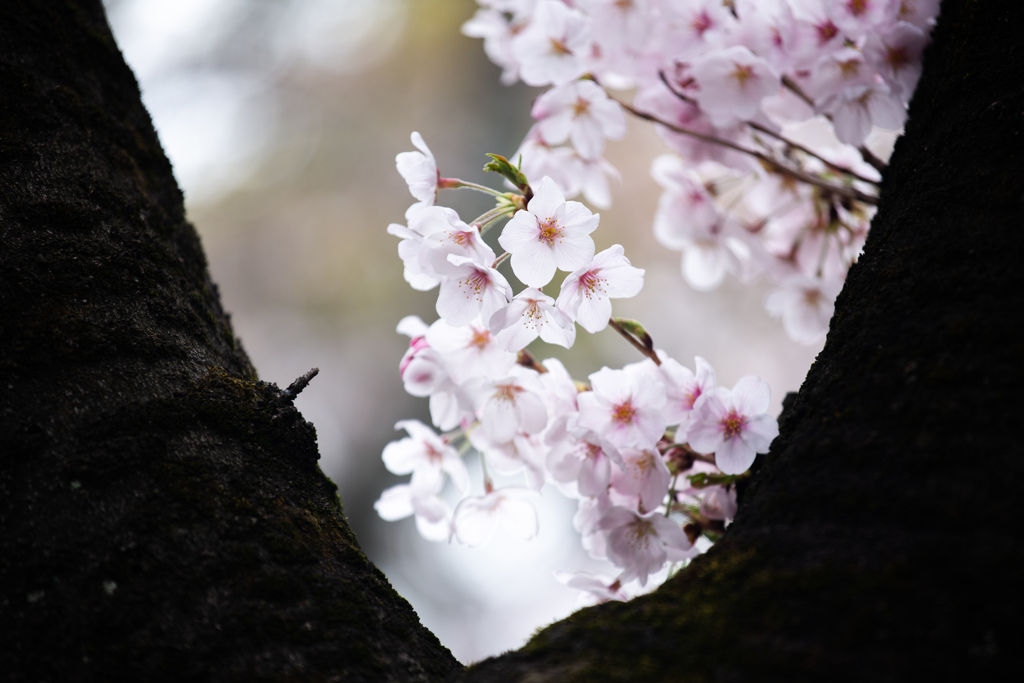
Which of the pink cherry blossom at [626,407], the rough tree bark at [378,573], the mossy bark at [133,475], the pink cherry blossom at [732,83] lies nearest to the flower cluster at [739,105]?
the pink cherry blossom at [732,83]

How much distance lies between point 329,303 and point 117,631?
3.96 m

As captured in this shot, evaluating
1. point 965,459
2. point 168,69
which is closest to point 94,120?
point 965,459

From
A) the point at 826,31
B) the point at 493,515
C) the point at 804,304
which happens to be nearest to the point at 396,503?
the point at 493,515

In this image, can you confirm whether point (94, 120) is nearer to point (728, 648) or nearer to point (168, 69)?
point (728, 648)

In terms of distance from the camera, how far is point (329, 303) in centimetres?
438

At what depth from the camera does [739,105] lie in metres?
1.25

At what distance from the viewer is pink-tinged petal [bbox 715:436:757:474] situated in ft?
2.81

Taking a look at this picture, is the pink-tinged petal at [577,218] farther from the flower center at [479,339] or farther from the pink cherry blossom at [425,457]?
the pink cherry blossom at [425,457]

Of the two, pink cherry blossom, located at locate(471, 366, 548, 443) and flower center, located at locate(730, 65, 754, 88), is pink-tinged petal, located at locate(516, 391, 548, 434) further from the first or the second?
flower center, located at locate(730, 65, 754, 88)

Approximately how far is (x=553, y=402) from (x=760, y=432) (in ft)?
0.99

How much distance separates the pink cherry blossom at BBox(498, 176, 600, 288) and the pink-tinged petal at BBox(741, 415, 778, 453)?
29 centimetres

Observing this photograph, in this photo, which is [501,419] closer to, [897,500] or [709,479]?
[709,479]

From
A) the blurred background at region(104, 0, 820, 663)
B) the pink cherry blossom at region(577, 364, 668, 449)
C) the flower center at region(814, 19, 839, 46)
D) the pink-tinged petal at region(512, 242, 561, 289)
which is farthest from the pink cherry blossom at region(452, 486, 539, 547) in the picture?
the blurred background at region(104, 0, 820, 663)

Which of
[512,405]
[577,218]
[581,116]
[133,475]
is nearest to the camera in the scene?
[133,475]
